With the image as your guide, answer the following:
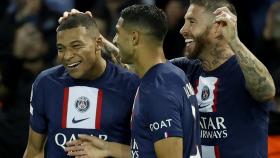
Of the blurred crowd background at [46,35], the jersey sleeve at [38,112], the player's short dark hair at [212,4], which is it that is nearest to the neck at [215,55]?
the player's short dark hair at [212,4]

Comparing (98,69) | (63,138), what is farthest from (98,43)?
(63,138)

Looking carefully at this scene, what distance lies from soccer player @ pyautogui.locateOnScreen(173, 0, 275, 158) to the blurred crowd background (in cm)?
229

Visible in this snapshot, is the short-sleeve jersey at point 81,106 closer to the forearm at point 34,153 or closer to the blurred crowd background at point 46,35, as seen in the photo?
the forearm at point 34,153

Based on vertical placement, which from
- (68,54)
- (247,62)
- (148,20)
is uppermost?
(148,20)

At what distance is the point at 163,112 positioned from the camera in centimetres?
490

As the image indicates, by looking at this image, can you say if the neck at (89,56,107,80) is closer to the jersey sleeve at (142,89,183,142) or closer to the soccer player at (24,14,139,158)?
the soccer player at (24,14,139,158)

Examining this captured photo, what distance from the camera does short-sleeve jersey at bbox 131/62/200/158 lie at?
491 centimetres

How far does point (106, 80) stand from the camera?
555cm

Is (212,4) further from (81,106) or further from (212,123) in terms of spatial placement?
(81,106)

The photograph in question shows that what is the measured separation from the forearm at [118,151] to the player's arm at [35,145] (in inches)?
19.1

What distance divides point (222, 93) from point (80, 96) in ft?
2.91

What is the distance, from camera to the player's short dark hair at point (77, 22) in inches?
216

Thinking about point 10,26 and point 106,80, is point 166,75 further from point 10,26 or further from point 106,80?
point 10,26

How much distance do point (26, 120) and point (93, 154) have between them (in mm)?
2508
